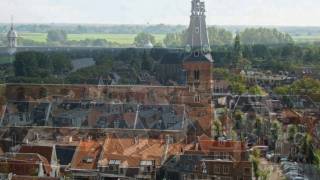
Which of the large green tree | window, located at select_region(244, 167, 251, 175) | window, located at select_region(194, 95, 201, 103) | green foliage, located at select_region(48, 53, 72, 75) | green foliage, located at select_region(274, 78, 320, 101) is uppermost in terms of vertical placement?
window, located at select_region(194, 95, 201, 103)

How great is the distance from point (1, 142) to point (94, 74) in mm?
26726

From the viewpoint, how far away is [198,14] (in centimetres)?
4497

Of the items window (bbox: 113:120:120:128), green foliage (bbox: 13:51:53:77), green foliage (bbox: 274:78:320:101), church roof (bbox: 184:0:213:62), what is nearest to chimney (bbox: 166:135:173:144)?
window (bbox: 113:120:120:128)

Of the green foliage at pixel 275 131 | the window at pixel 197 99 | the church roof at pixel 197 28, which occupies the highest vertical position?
the church roof at pixel 197 28

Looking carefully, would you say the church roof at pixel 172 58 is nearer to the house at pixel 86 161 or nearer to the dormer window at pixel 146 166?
the house at pixel 86 161

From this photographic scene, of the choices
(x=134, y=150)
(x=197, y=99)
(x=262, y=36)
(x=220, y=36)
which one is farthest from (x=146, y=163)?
(x=262, y=36)

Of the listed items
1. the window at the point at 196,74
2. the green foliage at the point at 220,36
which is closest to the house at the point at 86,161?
the window at the point at 196,74

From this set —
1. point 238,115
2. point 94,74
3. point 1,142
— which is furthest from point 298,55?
point 1,142

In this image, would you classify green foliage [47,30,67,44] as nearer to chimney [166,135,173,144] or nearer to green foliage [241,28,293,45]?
green foliage [241,28,293,45]

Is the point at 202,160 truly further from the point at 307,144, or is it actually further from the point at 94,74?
the point at 94,74

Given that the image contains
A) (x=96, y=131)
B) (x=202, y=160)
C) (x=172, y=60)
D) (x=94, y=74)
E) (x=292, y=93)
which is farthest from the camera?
(x=172, y=60)

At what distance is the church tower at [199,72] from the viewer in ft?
90.7

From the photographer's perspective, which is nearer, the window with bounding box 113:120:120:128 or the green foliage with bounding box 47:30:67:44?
the window with bounding box 113:120:120:128

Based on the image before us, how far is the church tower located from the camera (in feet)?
90.7
